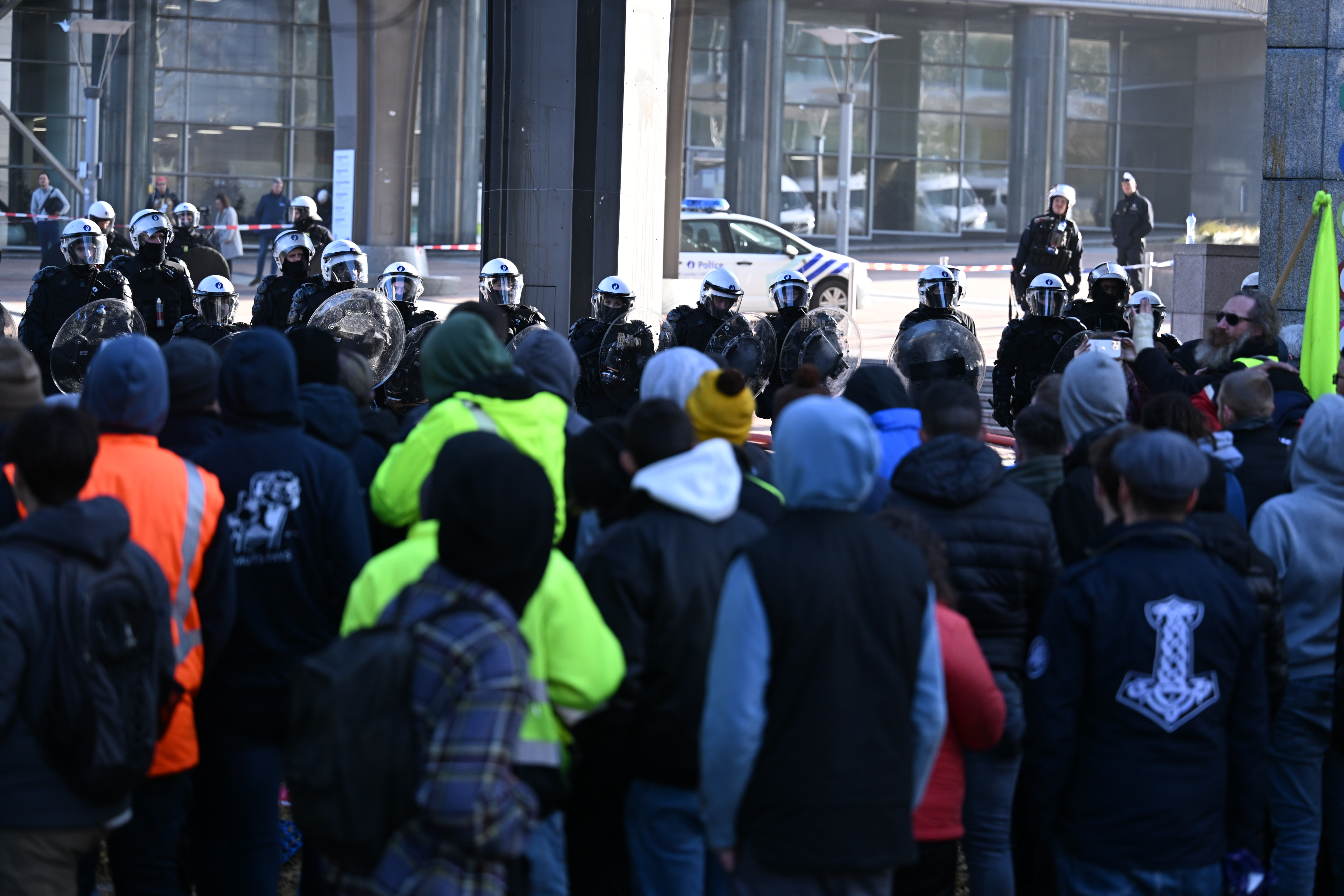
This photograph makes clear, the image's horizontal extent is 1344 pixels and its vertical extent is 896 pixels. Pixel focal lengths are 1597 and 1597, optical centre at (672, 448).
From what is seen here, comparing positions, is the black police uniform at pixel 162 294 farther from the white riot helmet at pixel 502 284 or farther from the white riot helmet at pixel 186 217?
the white riot helmet at pixel 186 217

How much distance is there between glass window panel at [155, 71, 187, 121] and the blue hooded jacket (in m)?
31.6

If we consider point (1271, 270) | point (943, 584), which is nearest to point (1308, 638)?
point (943, 584)

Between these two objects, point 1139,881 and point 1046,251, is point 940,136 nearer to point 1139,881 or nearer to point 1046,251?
point 1046,251

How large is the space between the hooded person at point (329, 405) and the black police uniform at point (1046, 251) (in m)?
12.8

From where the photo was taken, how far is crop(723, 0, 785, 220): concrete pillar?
35312 millimetres

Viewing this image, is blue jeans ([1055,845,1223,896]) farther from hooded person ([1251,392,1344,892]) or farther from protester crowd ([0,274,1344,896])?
hooded person ([1251,392,1344,892])

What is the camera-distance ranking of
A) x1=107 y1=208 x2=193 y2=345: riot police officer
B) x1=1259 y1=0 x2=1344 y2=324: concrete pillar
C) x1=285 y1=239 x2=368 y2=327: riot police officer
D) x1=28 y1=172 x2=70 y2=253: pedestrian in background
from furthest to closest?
x1=28 y1=172 x2=70 y2=253: pedestrian in background
x1=107 y1=208 x2=193 y2=345: riot police officer
x1=285 y1=239 x2=368 y2=327: riot police officer
x1=1259 y1=0 x2=1344 y2=324: concrete pillar

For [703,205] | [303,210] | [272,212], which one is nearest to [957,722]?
[303,210]

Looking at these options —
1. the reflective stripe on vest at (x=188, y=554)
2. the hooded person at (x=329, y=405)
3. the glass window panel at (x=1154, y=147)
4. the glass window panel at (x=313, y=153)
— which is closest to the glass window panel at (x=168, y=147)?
the glass window panel at (x=313, y=153)

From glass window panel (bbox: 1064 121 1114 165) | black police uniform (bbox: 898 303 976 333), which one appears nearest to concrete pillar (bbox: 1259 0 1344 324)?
black police uniform (bbox: 898 303 976 333)

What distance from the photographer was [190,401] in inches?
186

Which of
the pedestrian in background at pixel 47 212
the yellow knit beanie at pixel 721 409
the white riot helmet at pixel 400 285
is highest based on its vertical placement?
the pedestrian in background at pixel 47 212

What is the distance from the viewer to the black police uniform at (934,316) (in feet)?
35.4

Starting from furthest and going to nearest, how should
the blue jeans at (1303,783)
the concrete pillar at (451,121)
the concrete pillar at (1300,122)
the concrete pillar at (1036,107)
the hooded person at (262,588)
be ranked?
1. the concrete pillar at (1036,107)
2. the concrete pillar at (451,121)
3. the concrete pillar at (1300,122)
4. the blue jeans at (1303,783)
5. the hooded person at (262,588)
